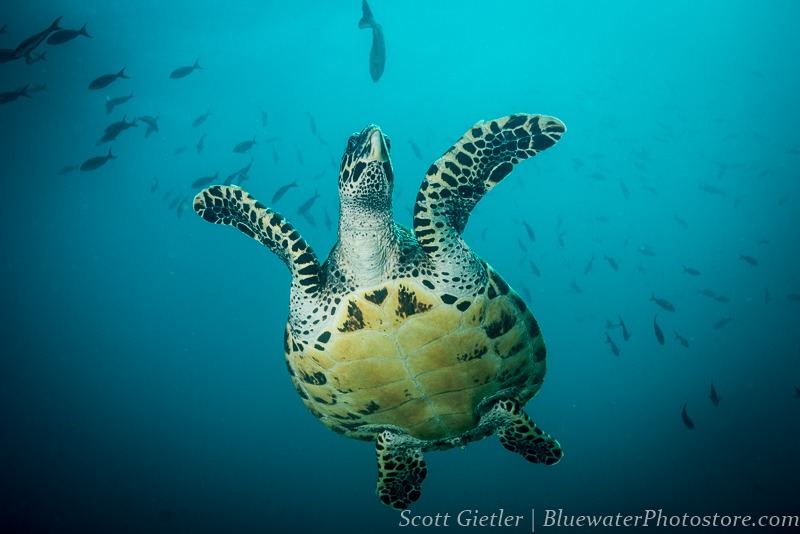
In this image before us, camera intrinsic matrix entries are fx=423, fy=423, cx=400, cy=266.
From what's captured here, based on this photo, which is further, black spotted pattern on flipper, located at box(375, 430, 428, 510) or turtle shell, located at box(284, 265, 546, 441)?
black spotted pattern on flipper, located at box(375, 430, 428, 510)

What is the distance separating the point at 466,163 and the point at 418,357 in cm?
149

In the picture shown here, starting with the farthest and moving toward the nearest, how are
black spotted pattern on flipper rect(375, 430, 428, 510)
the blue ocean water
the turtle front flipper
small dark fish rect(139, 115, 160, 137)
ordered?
the blue ocean water < small dark fish rect(139, 115, 160, 137) < black spotted pattern on flipper rect(375, 430, 428, 510) < the turtle front flipper

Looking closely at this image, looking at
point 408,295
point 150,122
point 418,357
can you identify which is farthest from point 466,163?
point 150,122

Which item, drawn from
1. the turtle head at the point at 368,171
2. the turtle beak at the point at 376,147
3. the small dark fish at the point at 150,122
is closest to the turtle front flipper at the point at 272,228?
the turtle head at the point at 368,171

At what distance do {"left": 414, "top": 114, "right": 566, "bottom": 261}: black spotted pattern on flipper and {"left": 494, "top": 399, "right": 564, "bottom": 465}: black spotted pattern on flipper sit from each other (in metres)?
1.67

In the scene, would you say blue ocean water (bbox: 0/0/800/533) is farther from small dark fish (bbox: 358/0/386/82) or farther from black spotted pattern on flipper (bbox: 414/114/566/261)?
black spotted pattern on flipper (bbox: 414/114/566/261)

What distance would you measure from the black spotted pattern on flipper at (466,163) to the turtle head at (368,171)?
0.93 feet

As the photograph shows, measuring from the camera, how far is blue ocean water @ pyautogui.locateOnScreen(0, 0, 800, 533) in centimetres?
2014

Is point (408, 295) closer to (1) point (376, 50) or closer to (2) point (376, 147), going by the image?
(2) point (376, 147)

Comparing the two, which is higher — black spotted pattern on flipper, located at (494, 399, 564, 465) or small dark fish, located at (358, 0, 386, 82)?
small dark fish, located at (358, 0, 386, 82)

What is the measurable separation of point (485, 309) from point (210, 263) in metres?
43.5

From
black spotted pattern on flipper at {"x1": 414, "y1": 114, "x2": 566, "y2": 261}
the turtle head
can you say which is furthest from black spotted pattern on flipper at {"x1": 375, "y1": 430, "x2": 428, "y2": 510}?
the turtle head

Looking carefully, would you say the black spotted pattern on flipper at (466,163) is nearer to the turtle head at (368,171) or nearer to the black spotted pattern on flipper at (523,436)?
the turtle head at (368,171)

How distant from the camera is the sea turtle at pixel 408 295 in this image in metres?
2.93
